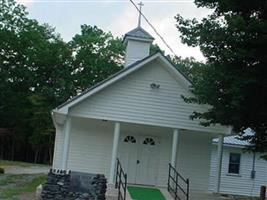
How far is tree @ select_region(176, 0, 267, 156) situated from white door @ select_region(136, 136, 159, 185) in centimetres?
670

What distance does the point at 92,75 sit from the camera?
5706 cm

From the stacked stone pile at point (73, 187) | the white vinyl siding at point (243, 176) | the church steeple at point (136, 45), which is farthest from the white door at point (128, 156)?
the white vinyl siding at point (243, 176)

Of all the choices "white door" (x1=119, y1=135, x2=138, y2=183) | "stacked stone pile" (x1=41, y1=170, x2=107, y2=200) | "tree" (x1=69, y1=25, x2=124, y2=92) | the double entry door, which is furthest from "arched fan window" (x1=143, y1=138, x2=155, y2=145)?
"tree" (x1=69, y1=25, x2=124, y2=92)

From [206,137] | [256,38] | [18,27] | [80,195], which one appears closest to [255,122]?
[256,38]

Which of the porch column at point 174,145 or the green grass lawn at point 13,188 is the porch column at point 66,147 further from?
the porch column at point 174,145

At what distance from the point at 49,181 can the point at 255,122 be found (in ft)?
22.4

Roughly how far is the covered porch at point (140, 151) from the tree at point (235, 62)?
600 cm

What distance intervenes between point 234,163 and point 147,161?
10943mm

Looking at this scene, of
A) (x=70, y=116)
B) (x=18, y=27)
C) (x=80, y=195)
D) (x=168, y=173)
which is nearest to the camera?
(x=80, y=195)

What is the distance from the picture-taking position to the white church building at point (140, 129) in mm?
20469

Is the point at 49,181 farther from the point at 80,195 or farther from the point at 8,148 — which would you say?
the point at 8,148

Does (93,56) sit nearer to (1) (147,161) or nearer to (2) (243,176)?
(2) (243,176)

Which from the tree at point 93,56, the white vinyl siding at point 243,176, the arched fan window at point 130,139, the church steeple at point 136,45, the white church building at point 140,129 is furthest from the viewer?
the tree at point 93,56

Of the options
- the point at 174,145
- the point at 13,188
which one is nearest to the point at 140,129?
the point at 174,145
